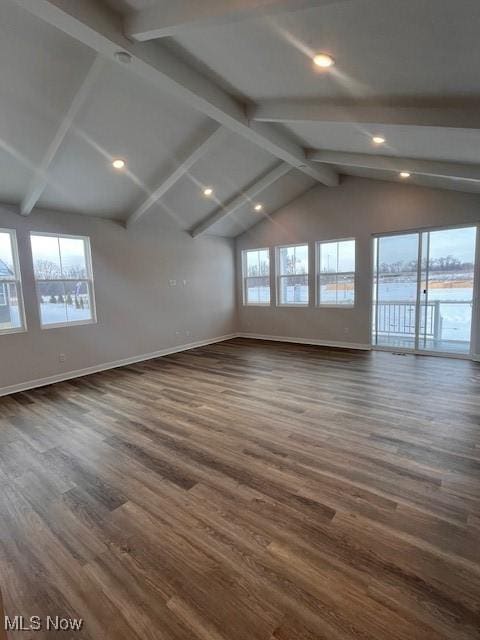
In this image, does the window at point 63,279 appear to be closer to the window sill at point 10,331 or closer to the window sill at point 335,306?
the window sill at point 10,331

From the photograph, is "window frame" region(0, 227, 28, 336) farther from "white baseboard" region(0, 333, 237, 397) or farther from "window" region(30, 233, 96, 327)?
"white baseboard" region(0, 333, 237, 397)

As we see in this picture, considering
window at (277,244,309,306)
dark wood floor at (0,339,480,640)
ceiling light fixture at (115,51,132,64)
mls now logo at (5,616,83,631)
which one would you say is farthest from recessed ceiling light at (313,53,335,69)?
window at (277,244,309,306)

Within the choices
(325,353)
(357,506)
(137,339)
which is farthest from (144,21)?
(325,353)

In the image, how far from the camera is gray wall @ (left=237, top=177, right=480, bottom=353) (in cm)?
548

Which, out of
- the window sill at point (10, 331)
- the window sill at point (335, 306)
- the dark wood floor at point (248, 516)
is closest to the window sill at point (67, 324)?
the window sill at point (10, 331)

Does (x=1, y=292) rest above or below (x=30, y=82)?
below

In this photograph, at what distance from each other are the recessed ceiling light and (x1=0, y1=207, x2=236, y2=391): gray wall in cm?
429

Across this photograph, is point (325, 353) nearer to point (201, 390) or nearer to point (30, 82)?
point (201, 390)

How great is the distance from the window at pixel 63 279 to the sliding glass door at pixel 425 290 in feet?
17.9

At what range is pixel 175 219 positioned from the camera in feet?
21.4

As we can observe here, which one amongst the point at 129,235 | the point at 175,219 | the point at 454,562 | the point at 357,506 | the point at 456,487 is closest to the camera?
the point at 454,562

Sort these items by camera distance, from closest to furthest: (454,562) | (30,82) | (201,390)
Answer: (454,562)
(30,82)
(201,390)

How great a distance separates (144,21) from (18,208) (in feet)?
11.2

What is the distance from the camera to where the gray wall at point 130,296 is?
4.69 m
